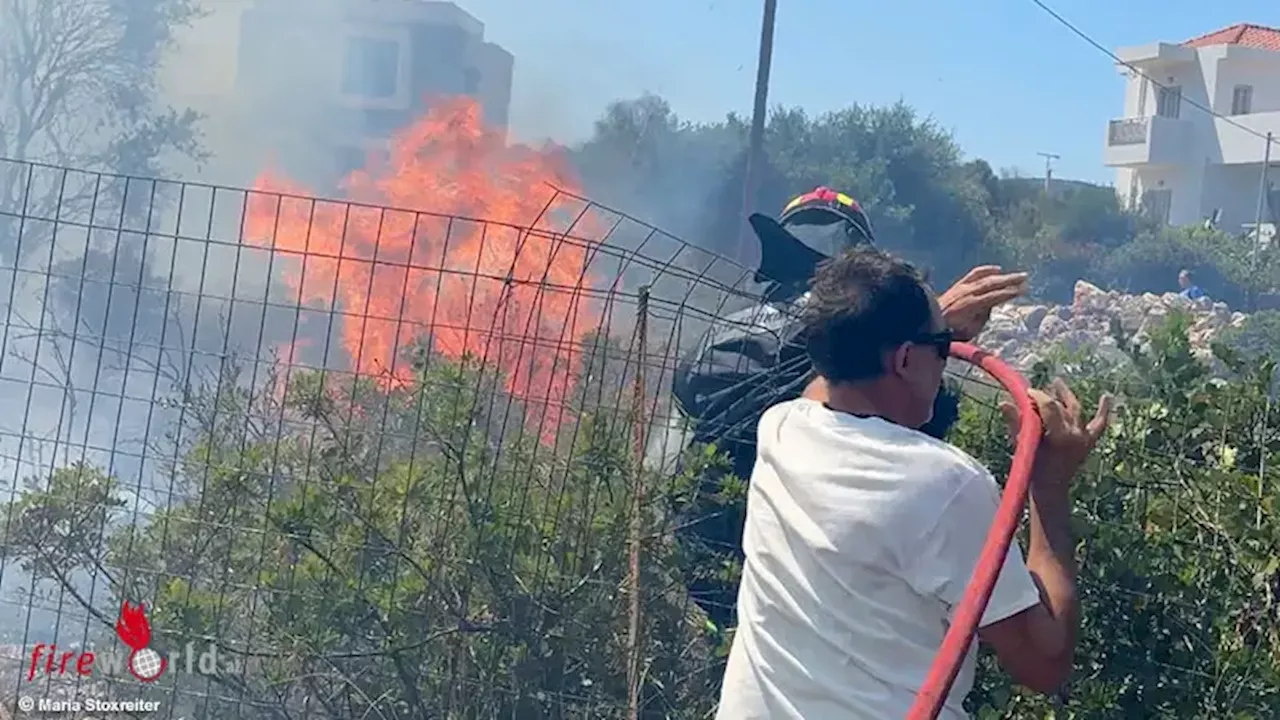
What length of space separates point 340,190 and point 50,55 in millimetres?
3741

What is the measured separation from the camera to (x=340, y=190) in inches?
727

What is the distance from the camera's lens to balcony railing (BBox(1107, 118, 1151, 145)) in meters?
42.1

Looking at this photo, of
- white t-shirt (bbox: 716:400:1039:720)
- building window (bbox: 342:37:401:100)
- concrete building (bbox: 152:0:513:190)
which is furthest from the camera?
building window (bbox: 342:37:401:100)

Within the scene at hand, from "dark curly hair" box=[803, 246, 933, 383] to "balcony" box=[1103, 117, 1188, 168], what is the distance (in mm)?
41194

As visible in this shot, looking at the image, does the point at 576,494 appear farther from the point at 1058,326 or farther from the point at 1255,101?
the point at 1255,101

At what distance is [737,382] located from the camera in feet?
14.1

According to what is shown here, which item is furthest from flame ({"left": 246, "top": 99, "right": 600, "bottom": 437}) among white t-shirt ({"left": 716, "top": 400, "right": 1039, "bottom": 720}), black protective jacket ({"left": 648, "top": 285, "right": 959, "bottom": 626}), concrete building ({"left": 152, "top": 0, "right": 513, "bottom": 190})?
white t-shirt ({"left": 716, "top": 400, "right": 1039, "bottom": 720})

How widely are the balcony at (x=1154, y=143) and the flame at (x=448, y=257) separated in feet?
81.9

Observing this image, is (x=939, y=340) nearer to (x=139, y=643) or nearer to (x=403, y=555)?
(x=403, y=555)

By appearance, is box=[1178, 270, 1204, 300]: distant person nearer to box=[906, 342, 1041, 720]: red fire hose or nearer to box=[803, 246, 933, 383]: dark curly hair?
box=[803, 246, 933, 383]: dark curly hair

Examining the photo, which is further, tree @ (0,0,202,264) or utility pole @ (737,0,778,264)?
utility pole @ (737,0,778,264)

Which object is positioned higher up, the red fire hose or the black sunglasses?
the black sunglasses

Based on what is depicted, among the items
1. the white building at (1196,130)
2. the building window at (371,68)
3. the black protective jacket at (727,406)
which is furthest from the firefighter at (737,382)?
the white building at (1196,130)

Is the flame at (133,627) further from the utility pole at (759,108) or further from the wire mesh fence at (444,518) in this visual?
the utility pole at (759,108)
